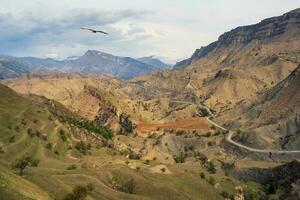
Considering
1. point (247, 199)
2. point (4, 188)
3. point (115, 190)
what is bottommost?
point (247, 199)

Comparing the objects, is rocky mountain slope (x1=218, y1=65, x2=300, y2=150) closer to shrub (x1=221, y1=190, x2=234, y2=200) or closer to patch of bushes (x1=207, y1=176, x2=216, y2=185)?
patch of bushes (x1=207, y1=176, x2=216, y2=185)

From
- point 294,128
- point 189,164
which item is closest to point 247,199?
point 189,164

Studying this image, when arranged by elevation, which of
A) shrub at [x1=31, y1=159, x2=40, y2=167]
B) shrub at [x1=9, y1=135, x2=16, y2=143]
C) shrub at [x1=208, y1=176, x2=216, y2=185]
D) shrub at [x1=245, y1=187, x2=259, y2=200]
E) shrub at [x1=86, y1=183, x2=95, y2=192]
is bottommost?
shrub at [x1=245, y1=187, x2=259, y2=200]

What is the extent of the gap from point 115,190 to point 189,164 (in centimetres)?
5216

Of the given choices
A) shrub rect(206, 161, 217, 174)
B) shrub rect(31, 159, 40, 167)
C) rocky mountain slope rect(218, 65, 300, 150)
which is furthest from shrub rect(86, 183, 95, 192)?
rocky mountain slope rect(218, 65, 300, 150)

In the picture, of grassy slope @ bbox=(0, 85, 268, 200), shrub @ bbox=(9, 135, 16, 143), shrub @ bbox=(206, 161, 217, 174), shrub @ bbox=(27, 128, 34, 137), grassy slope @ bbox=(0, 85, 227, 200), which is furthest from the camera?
shrub @ bbox=(206, 161, 217, 174)

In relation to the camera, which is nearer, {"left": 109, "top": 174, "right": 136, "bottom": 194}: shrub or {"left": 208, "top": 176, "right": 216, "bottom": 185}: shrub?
{"left": 109, "top": 174, "right": 136, "bottom": 194}: shrub

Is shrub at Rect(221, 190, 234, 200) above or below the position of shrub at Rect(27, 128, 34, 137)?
below

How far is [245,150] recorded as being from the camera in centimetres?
16462

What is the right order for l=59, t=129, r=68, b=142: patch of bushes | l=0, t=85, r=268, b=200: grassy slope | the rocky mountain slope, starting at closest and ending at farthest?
l=0, t=85, r=268, b=200: grassy slope < l=59, t=129, r=68, b=142: patch of bushes < the rocky mountain slope

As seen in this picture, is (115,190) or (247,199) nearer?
(115,190)

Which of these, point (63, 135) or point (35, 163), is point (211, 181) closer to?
point (35, 163)

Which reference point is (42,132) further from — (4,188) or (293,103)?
(293,103)

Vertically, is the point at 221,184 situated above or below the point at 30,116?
below
